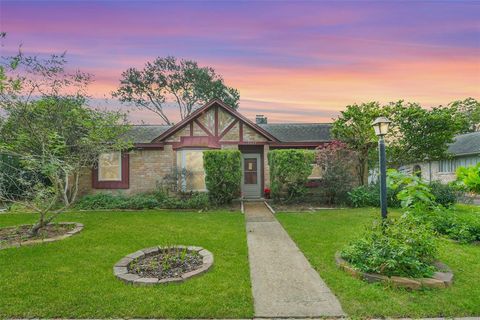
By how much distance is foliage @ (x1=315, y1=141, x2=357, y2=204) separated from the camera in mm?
11156

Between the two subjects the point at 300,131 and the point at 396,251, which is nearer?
the point at 396,251

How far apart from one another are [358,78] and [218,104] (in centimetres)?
627

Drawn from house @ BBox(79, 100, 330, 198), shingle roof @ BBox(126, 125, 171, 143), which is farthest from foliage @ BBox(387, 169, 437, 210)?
shingle roof @ BBox(126, 125, 171, 143)

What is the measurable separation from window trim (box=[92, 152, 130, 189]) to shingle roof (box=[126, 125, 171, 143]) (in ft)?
3.48

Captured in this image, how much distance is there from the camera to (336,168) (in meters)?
11.2

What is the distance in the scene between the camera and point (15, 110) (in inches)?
251

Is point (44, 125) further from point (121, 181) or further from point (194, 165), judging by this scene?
point (194, 165)

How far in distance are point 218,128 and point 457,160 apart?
2053 cm

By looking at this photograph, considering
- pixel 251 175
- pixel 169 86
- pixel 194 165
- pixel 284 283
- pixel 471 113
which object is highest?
pixel 169 86

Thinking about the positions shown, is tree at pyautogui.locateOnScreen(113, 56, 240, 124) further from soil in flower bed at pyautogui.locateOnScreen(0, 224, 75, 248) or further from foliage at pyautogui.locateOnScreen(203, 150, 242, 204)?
soil in flower bed at pyautogui.locateOnScreen(0, 224, 75, 248)

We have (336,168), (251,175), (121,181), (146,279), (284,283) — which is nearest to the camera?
(146,279)

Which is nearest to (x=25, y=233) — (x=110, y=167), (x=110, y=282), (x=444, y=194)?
(x=110, y=282)

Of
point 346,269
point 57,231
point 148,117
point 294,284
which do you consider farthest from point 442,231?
point 148,117

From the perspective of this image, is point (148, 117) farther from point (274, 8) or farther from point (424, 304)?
point (424, 304)
